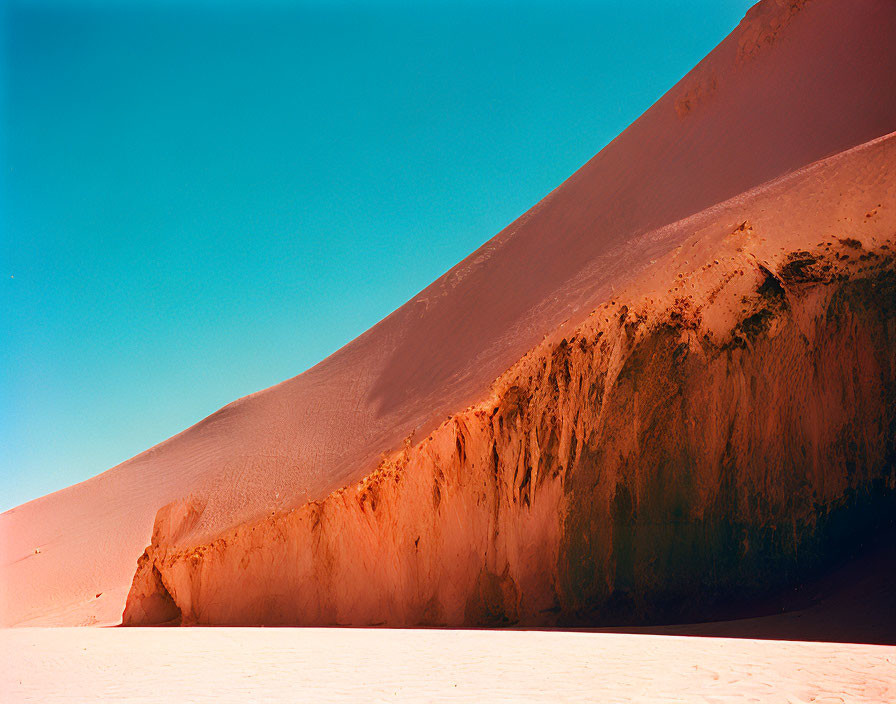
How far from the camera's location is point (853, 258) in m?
12.2

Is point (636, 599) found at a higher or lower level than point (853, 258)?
lower

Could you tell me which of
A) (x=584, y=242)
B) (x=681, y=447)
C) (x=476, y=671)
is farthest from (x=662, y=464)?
(x=584, y=242)

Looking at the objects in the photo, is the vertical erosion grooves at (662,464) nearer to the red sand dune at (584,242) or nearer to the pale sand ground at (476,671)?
the red sand dune at (584,242)

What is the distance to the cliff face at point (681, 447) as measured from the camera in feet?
39.4

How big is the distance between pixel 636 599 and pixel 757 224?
6999 mm

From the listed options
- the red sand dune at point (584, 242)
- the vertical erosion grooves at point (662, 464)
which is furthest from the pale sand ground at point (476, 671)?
the red sand dune at point (584, 242)

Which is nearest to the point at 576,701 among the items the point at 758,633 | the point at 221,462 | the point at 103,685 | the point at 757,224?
the point at 103,685

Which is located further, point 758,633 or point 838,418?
point 838,418

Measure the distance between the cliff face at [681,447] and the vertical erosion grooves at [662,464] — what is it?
32mm

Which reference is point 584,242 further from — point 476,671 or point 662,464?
point 476,671

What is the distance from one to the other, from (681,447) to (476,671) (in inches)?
291

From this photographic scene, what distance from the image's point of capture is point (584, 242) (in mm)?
19203

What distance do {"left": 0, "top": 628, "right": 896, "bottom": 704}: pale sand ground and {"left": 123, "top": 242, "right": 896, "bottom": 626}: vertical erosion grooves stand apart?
3324 millimetres

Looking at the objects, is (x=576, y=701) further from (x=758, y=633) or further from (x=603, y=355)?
(x=603, y=355)
